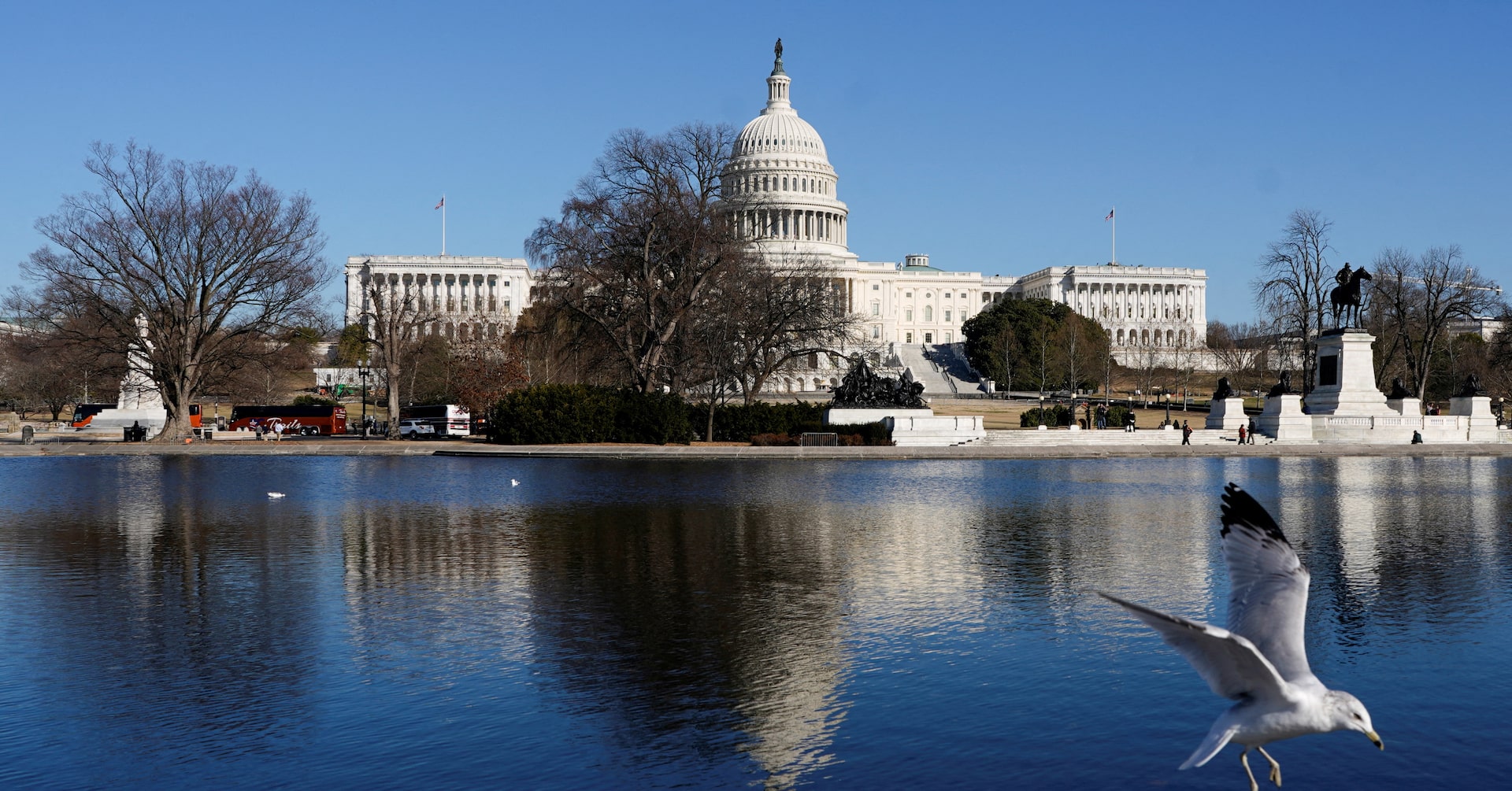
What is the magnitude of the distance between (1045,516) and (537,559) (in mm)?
10194

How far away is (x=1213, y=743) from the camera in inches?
249

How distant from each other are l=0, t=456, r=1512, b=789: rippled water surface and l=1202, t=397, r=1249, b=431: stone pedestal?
2991cm

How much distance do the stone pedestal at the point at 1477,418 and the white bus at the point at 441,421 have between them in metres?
44.1

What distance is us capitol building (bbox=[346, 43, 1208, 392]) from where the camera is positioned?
14000 centimetres

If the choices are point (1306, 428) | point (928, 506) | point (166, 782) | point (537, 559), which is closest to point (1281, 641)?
point (166, 782)

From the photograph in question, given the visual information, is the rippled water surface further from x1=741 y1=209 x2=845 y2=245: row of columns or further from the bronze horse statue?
x1=741 y1=209 x2=845 y2=245: row of columns

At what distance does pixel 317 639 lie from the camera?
12727 millimetres

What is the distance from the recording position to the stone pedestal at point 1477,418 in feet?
172

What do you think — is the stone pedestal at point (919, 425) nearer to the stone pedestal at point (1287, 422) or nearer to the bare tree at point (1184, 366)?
the stone pedestal at point (1287, 422)

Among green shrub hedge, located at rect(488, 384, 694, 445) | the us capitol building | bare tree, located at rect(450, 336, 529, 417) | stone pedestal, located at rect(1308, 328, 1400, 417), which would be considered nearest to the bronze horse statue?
stone pedestal, located at rect(1308, 328, 1400, 417)

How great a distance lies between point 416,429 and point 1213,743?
5727 centimetres

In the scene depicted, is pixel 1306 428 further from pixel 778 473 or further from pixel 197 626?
pixel 197 626

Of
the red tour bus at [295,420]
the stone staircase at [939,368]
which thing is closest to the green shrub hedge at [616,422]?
the red tour bus at [295,420]

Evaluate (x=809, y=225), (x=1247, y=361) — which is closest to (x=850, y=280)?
(x=809, y=225)
